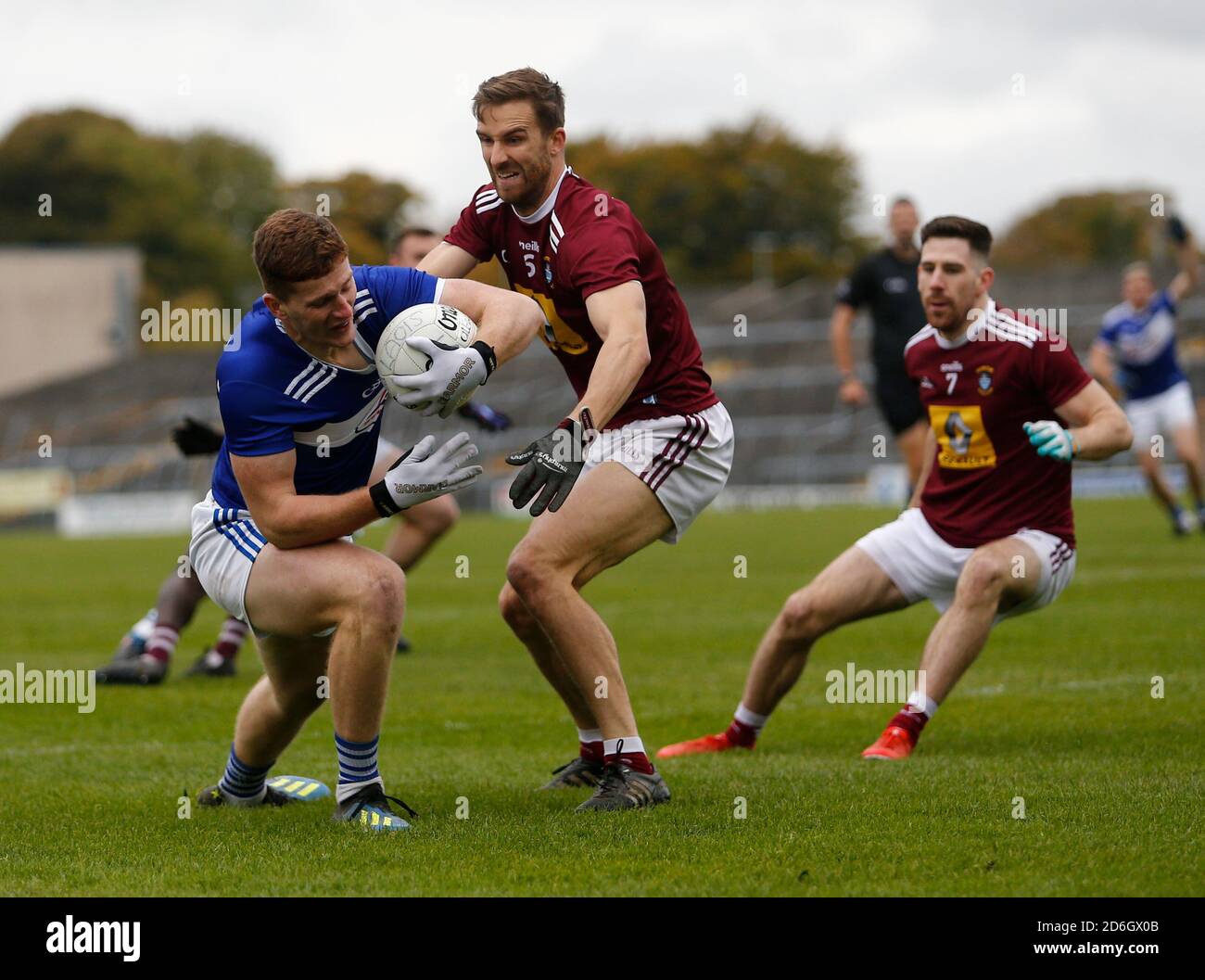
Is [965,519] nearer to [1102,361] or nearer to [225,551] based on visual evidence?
[225,551]

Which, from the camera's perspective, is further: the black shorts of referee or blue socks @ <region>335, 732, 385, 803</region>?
the black shorts of referee

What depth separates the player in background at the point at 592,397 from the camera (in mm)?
5688

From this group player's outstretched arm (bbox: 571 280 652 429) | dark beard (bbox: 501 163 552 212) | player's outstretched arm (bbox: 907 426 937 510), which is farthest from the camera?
player's outstretched arm (bbox: 907 426 937 510)

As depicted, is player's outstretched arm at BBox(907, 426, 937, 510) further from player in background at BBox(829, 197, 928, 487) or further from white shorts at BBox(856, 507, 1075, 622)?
player in background at BBox(829, 197, 928, 487)

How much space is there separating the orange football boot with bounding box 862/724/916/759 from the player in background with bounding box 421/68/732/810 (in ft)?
3.79

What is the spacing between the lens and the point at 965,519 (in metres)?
7.11

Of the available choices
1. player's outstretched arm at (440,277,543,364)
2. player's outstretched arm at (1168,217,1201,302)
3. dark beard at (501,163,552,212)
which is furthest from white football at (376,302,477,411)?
player's outstretched arm at (1168,217,1201,302)

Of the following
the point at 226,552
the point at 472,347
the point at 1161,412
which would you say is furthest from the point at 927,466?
the point at 1161,412

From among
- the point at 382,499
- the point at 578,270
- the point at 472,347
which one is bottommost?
the point at 382,499

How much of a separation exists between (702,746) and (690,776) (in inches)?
27.6

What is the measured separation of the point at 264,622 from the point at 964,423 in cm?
329

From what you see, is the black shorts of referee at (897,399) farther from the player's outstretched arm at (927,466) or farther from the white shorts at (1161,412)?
the player's outstretched arm at (927,466)

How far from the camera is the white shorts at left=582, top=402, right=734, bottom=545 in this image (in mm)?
6070
